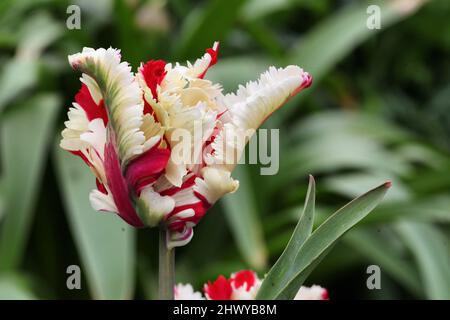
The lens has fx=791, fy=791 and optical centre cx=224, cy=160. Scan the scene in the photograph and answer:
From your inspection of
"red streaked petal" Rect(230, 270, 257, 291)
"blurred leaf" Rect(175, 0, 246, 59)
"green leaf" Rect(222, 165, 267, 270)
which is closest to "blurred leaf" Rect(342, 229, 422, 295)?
"green leaf" Rect(222, 165, 267, 270)

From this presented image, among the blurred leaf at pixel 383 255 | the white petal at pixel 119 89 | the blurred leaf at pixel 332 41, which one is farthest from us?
the blurred leaf at pixel 332 41

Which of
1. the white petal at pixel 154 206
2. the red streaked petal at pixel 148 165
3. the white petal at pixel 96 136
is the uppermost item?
the white petal at pixel 96 136

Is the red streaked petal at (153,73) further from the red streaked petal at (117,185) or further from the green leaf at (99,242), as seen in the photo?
the green leaf at (99,242)

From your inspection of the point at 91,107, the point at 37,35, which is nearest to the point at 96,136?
the point at 91,107

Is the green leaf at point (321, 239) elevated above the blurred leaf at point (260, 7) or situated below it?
below

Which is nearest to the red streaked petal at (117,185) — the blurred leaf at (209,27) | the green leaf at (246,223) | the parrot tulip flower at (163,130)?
the parrot tulip flower at (163,130)

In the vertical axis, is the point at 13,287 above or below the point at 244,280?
above

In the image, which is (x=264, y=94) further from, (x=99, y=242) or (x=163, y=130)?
(x=99, y=242)
